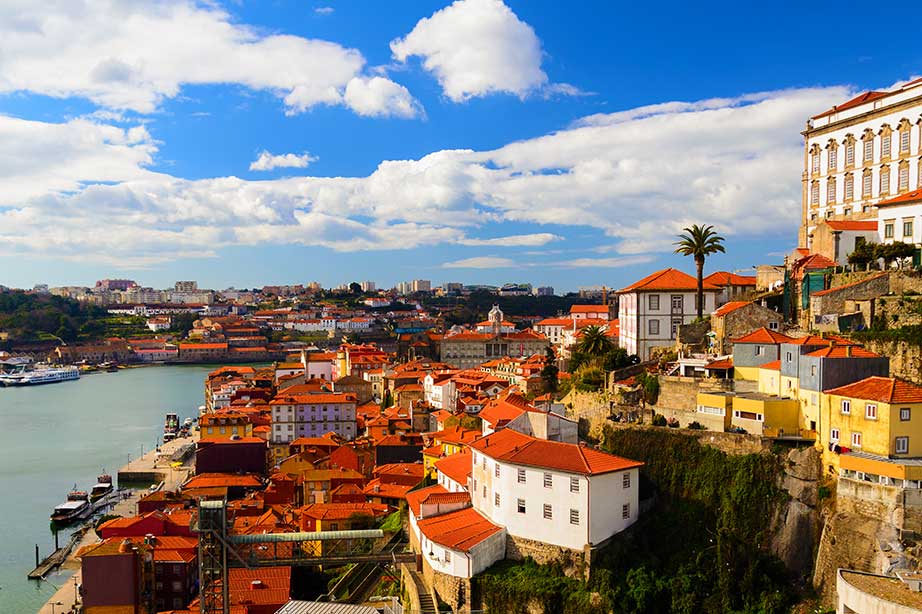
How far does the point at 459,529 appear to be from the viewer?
61.4 ft

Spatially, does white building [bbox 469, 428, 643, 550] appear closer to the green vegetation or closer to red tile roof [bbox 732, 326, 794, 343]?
the green vegetation

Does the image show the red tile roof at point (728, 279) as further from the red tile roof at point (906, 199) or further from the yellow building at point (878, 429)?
the yellow building at point (878, 429)

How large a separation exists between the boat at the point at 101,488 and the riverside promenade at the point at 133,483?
0.72 meters

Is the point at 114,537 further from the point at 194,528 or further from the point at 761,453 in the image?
the point at 761,453

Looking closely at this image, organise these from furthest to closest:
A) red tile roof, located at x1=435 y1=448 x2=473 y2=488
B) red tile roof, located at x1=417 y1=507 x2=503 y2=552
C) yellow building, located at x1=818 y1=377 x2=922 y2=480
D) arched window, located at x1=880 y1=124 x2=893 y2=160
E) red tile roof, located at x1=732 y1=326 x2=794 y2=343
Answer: arched window, located at x1=880 y1=124 x2=893 y2=160
red tile roof, located at x1=435 y1=448 x2=473 y2=488
red tile roof, located at x1=732 y1=326 x2=794 y2=343
red tile roof, located at x1=417 y1=507 x2=503 y2=552
yellow building, located at x1=818 y1=377 x2=922 y2=480

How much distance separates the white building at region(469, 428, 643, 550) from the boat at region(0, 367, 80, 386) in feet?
309

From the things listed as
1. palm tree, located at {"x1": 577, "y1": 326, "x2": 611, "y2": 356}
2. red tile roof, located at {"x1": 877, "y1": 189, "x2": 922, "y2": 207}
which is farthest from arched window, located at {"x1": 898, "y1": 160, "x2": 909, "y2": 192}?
palm tree, located at {"x1": 577, "y1": 326, "x2": 611, "y2": 356}

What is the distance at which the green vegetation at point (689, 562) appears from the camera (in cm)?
1611

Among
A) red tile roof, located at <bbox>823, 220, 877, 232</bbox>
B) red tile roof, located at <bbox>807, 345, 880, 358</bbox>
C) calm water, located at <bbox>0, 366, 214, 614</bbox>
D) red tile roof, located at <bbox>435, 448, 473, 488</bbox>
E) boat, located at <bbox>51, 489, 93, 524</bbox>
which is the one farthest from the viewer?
boat, located at <bbox>51, 489, 93, 524</bbox>

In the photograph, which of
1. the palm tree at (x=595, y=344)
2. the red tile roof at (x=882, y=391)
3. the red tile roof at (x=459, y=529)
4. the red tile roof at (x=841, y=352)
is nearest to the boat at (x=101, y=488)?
the red tile roof at (x=459, y=529)

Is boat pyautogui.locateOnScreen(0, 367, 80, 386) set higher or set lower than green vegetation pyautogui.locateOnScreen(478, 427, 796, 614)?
lower

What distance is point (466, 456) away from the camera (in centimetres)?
2389

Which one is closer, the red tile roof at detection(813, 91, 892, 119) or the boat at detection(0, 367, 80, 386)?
the red tile roof at detection(813, 91, 892, 119)

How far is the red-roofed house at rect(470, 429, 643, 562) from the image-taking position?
56.1 ft
